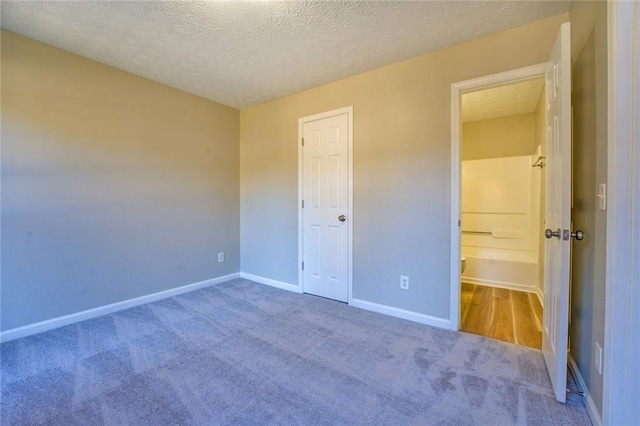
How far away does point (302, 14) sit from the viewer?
1.86 meters

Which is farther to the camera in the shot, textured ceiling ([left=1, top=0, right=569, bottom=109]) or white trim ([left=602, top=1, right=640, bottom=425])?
textured ceiling ([left=1, top=0, right=569, bottom=109])

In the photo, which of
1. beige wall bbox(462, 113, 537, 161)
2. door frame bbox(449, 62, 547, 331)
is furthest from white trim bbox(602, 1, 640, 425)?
beige wall bbox(462, 113, 537, 161)

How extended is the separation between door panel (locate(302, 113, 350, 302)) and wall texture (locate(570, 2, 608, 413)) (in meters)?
1.78

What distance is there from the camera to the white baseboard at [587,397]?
1263mm

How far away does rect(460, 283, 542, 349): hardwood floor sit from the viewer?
221 centimetres

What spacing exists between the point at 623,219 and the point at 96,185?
145 inches

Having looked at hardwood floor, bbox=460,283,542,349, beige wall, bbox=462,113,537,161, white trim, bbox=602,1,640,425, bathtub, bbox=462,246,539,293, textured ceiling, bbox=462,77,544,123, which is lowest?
hardwood floor, bbox=460,283,542,349

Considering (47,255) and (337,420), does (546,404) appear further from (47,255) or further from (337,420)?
(47,255)

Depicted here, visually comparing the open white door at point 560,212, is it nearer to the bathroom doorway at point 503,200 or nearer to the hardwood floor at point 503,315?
the hardwood floor at point 503,315

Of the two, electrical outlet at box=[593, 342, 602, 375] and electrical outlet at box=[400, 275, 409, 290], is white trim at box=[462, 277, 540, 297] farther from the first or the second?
electrical outlet at box=[593, 342, 602, 375]

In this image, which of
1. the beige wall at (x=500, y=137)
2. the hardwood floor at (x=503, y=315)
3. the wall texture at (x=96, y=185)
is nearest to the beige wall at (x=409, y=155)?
the hardwood floor at (x=503, y=315)

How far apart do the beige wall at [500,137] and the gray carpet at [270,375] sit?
3045mm

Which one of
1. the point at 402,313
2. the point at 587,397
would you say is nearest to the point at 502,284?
the point at 402,313

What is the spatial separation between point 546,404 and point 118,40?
12.6ft
